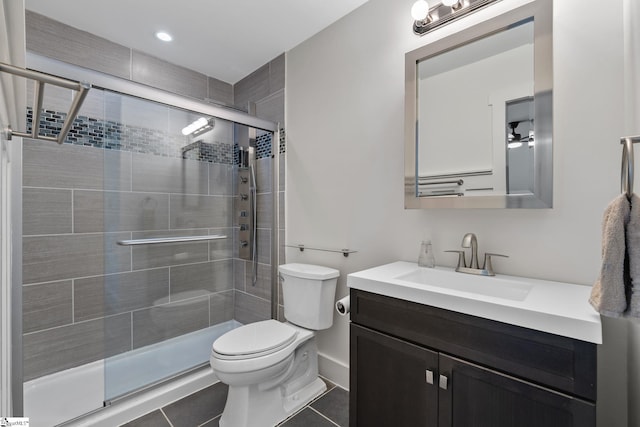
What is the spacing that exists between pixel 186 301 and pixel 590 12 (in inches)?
104

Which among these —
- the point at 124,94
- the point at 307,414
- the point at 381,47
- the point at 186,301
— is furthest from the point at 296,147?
the point at 307,414

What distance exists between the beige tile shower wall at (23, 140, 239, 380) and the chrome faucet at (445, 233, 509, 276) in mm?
1690

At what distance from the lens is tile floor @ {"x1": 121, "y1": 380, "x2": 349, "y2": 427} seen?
61.7 inches

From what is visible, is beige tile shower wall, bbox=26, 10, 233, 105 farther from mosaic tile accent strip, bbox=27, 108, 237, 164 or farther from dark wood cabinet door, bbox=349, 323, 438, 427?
dark wood cabinet door, bbox=349, 323, 438, 427

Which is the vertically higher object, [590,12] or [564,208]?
[590,12]

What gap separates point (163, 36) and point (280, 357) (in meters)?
2.25

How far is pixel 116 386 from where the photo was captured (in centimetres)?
165

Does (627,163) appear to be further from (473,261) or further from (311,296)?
(311,296)

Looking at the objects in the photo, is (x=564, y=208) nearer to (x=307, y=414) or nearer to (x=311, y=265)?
(x=311, y=265)

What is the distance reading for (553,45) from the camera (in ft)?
3.90

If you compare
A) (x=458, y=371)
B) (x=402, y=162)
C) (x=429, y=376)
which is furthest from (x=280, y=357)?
(x=402, y=162)

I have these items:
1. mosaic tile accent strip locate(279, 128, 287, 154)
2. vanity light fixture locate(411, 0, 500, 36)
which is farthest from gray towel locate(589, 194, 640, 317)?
mosaic tile accent strip locate(279, 128, 287, 154)

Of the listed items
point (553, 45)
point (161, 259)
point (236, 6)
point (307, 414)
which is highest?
point (236, 6)

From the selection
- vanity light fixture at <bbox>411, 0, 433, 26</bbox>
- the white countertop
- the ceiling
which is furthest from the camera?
the ceiling
